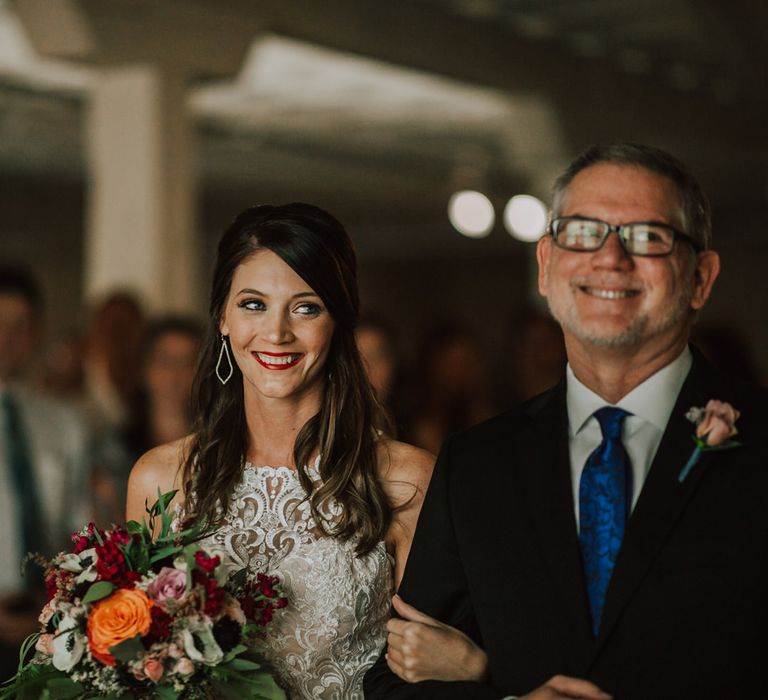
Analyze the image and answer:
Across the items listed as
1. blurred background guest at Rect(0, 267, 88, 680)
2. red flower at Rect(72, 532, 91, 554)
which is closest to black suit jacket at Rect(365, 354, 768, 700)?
red flower at Rect(72, 532, 91, 554)

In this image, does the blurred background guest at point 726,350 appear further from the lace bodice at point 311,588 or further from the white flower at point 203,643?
the white flower at point 203,643

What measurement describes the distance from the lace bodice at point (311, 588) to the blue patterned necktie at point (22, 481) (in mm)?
2237

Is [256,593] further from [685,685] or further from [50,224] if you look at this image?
[50,224]

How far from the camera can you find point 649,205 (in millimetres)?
2730

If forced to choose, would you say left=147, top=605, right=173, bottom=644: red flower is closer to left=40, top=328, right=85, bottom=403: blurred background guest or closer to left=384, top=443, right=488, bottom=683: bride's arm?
left=384, top=443, right=488, bottom=683: bride's arm

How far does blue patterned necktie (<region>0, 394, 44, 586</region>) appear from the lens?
5539 mm

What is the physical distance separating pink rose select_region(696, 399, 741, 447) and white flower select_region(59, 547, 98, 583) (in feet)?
4.30

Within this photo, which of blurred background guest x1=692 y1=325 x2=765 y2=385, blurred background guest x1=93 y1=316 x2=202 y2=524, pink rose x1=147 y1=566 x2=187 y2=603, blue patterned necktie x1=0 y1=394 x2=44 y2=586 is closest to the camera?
pink rose x1=147 y1=566 x2=187 y2=603

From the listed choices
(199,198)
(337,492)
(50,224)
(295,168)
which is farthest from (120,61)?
(50,224)

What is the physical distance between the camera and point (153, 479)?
3.64 meters

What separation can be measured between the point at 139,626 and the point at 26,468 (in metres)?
2.96

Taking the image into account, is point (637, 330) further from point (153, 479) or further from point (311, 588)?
point (153, 479)

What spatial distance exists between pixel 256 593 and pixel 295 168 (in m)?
17.5

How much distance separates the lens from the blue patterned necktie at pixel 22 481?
218 inches
